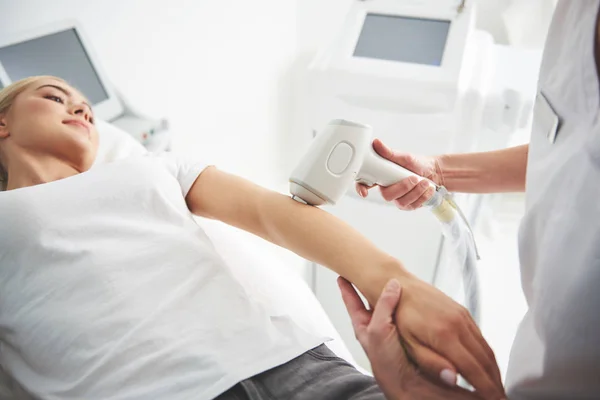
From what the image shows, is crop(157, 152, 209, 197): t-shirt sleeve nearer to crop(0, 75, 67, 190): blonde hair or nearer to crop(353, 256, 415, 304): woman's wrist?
crop(0, 75, 67, 190): blonde hair

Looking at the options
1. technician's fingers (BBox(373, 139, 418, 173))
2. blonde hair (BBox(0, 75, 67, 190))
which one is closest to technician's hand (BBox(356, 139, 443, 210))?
technician's fingers (BBox(373, 139, 418, 173))

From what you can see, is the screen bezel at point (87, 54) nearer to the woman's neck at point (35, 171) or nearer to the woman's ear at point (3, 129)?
the woman's ear at point (3, 129)

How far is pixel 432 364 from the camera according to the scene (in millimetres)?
681

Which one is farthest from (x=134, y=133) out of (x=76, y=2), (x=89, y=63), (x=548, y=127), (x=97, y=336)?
(x=548, y=127)

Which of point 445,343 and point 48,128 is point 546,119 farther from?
point 48,128

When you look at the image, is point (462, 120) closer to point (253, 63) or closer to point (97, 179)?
point (97, 179)

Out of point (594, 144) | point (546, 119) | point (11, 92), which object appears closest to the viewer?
point (594, 144)

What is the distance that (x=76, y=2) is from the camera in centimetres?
152

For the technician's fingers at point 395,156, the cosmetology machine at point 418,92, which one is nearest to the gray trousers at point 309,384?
the technician's fingers at point 395,156

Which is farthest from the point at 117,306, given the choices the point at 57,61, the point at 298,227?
the point at 57,61

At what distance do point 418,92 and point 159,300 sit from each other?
2.91 ft

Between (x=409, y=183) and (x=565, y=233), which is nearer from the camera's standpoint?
(x=565, y=233)

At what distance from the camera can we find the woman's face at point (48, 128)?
3.76ft

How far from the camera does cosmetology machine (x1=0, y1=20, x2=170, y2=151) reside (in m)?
1.34
